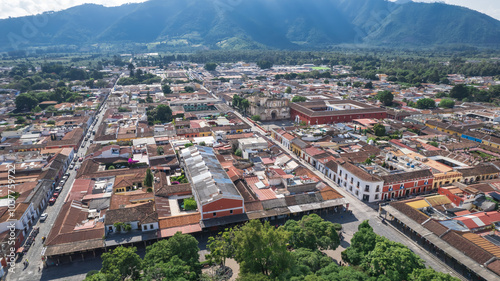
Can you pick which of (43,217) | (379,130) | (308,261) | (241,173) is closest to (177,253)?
(308,261)

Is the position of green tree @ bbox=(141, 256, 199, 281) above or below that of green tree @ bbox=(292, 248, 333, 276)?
above

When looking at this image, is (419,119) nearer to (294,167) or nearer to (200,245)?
(294,167)

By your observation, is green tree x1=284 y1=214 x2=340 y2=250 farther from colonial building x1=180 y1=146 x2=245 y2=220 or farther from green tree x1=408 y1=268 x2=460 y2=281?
colonial building x1=180 y1=146 x2=245 y2=220

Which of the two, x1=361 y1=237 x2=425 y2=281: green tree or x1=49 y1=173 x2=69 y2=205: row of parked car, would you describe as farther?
x1=49 y1=173 x2=69 y2=205: row of parked car

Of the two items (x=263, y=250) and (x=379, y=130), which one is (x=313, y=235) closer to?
(x=263, y=250)

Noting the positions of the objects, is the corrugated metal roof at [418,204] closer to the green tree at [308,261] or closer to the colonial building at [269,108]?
the green tree at [308,261]

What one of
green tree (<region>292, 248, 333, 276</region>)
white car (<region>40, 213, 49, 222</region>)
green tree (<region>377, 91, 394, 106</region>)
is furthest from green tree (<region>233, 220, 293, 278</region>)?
green tree (<region>377, 91, 394, 106</region>)

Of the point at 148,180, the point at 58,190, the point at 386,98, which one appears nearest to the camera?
the point at 148,180
